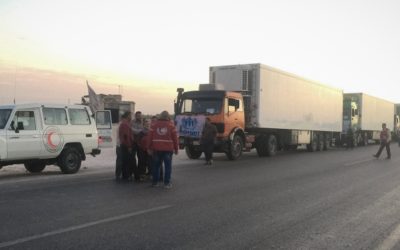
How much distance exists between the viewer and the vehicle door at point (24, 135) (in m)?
12.7

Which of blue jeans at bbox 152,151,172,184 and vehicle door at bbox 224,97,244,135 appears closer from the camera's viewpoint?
blue jeans at bbox 152,151,172,184

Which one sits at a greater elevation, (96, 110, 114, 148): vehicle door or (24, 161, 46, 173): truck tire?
(96, 110, 114, 148): vehicle door

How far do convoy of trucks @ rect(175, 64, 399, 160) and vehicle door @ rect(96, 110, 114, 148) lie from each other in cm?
547

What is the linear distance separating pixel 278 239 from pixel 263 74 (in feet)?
51.2

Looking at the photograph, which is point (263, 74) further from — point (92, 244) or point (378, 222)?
point (92, 244)

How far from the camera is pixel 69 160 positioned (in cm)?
1420

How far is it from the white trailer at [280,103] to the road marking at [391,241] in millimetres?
14303

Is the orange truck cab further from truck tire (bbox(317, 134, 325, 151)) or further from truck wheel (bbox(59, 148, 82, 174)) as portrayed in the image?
truck tire (bbox(317, 134, 325, 151))

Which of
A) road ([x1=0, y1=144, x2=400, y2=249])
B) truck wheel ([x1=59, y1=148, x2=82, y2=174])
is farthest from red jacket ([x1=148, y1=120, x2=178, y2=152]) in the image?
truck wheel ([x1=59, y1=148, x2=82, y2=174])

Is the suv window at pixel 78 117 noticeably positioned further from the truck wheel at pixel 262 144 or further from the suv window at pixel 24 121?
the truck wheel at pixel 262 144

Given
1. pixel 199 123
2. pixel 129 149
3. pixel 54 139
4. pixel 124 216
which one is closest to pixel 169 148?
pixel 129 149

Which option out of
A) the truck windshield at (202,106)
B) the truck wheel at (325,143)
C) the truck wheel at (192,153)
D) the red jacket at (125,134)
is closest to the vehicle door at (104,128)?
the truck wheel at (192,153)

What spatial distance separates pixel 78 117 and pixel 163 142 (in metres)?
4.74

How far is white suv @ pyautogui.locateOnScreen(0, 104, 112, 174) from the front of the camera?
12.8 meters
